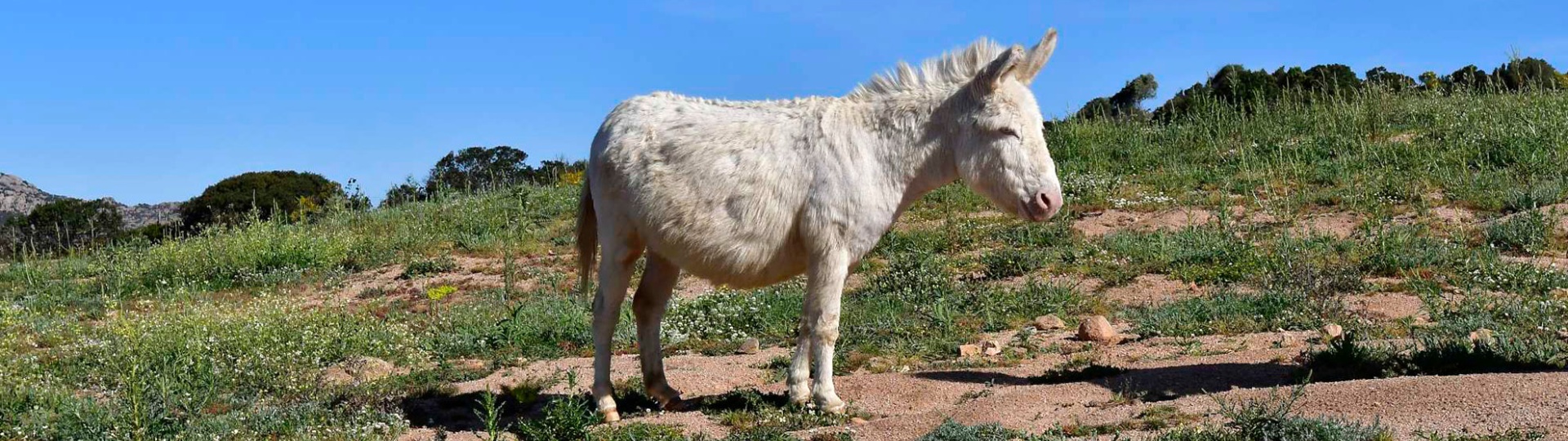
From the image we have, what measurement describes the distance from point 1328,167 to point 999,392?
882 centimetres

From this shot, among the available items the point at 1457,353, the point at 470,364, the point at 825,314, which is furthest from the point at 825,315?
the point at 470,364

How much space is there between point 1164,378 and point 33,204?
29.9 meters

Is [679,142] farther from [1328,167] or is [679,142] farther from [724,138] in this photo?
[1328,167]

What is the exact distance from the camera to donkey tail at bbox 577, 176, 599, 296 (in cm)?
736

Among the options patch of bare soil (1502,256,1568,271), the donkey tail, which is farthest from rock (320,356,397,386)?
patch of bare soil (1502,256,1568,271)

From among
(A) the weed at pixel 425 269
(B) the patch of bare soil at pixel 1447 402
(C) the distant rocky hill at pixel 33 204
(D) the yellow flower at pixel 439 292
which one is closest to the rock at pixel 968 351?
(B) the patch of bare soil at pixel 1447 402

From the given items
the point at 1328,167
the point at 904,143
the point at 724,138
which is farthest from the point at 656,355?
the point at 1328,167

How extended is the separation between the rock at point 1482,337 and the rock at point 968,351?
285cm

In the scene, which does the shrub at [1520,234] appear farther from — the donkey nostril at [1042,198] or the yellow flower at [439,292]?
the yellow flower at [439,292]

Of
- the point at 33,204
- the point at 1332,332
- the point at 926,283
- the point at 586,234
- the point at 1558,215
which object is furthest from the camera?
the point at 33,204

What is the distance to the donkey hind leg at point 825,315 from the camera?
6531 mm

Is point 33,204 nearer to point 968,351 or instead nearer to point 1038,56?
point 968,351

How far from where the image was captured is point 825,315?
6582 millimetres

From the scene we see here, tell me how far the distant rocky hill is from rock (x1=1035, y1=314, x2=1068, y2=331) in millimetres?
23802
